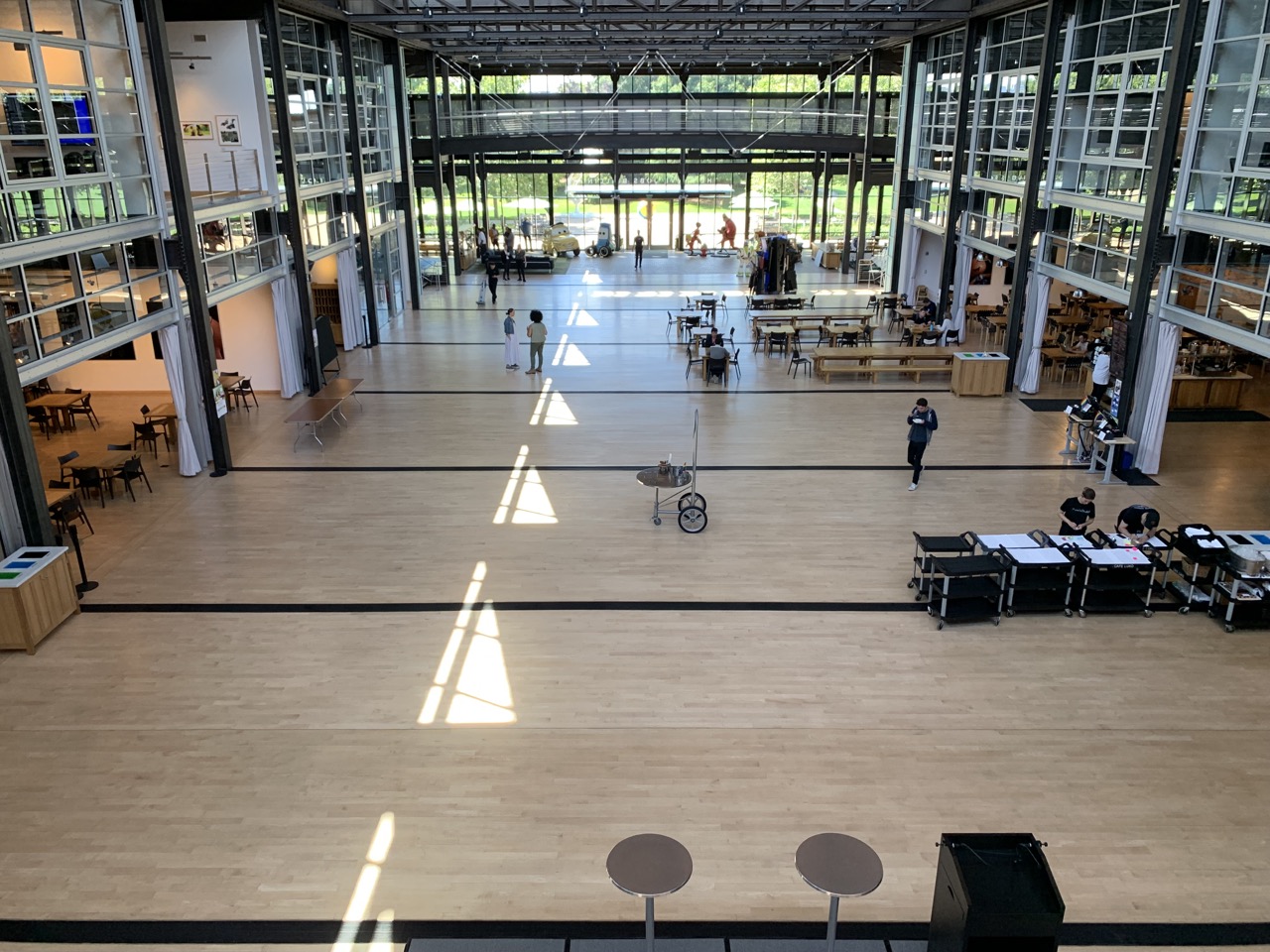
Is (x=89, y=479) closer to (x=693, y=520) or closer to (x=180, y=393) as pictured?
(x=180, y=393)

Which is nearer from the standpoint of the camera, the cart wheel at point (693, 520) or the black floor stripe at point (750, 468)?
the cart wheel at point (693, 520)

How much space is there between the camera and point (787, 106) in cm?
3575

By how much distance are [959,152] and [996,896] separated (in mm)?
18832

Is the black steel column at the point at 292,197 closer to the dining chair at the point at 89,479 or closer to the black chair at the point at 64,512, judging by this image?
the dining chair at the point at 89,479

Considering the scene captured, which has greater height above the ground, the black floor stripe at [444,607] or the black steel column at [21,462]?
the black steel column at [21,462]

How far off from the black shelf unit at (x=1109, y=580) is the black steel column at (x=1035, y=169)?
8.62 meters

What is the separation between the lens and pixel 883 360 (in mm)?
18562

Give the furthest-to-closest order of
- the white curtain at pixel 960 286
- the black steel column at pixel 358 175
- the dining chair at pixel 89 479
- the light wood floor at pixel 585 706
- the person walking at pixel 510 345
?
the white curtain at pixel 960 286
the black steel column at pixel 358 175
the person walking at pixel 510 345
the dining chair at pixel 89 479
the light wood floor at pixel 585 706

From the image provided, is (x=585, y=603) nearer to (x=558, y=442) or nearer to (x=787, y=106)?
(x=558, y=442)

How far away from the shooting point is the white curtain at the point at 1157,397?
1216 cm

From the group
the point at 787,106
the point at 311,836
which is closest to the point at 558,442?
the point at 311,836

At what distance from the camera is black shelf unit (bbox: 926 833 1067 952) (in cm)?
418

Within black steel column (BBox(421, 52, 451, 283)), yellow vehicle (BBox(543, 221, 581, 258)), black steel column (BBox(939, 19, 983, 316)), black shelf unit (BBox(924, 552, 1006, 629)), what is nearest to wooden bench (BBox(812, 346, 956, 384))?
black steel column (BBox(939, 19, 983, 316))

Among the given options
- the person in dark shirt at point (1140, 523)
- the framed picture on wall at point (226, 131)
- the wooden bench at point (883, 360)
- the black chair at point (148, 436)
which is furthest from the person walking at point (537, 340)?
the person in dark shirt at point (1140, 523)
